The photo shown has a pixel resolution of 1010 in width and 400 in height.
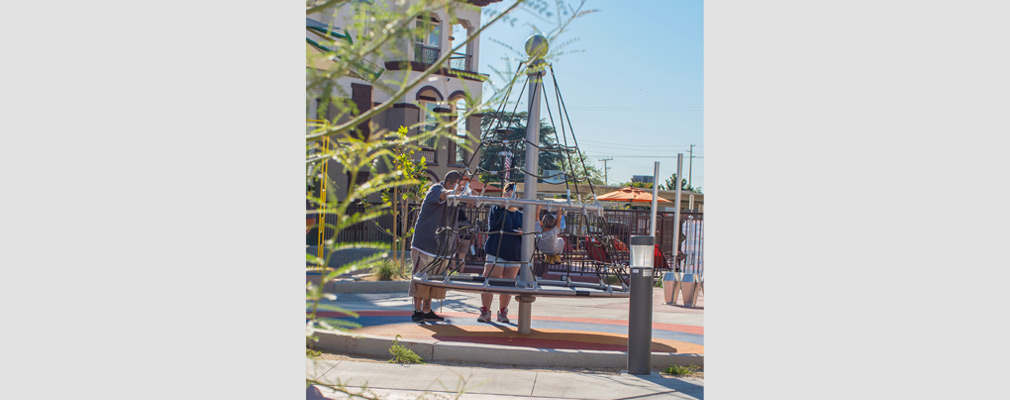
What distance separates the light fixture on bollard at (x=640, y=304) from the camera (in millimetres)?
5375

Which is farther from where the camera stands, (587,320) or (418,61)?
(587,320)

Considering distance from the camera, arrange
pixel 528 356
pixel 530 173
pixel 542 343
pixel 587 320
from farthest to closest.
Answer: pixel 587 320, pixel 542 343, pixel 530 173, pixel 528 356

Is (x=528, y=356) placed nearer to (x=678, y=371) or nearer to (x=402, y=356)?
(x=402, y=356)

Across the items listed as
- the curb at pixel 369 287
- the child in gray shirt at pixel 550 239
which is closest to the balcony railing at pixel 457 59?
the child in gray shirt at pixel 550 239

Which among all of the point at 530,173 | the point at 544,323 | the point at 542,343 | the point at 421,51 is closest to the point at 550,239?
the point at 542,343

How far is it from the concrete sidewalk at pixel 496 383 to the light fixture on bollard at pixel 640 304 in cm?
13

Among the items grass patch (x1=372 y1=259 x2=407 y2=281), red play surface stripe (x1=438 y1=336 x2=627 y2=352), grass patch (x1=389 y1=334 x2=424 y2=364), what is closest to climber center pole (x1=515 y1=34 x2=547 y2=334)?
red play surface stripe (x1=438 y1=336 x2=627 y2=352)

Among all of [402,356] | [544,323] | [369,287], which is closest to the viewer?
[402,356]

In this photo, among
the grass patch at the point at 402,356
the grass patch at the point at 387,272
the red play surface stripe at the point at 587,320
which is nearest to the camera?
the grass patch at the point at 402,356

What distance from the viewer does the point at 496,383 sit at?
495 cm

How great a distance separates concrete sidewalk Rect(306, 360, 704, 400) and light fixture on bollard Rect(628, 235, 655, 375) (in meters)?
0.13

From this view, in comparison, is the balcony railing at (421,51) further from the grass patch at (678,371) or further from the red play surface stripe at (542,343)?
the grass patch at (678,371)

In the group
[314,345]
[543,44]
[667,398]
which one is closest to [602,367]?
[667,398]

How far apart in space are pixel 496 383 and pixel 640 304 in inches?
43.8
